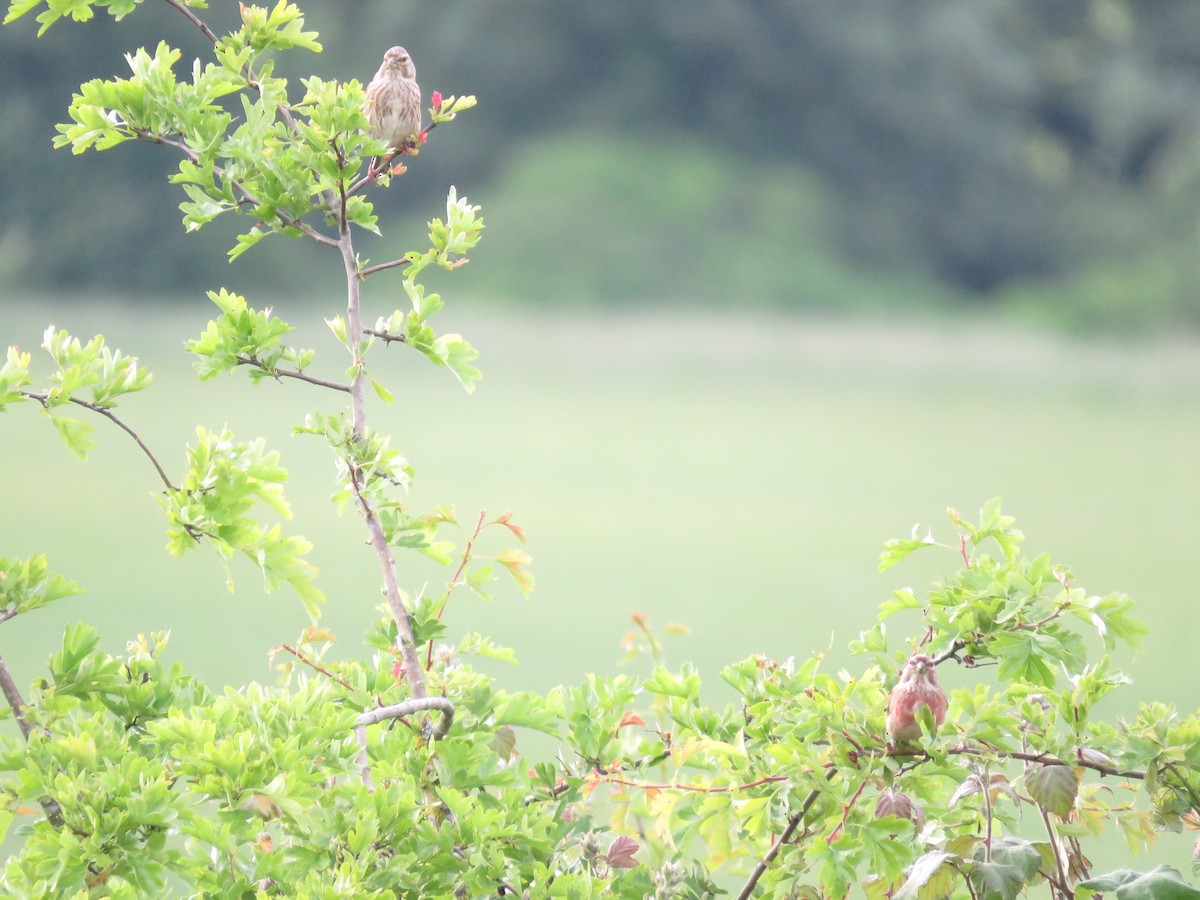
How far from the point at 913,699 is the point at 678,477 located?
3.54 meters

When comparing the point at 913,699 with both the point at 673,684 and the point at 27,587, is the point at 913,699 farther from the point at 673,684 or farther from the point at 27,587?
the point at 27,587

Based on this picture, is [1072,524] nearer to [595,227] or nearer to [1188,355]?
[1188,355]

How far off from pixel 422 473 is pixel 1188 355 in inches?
178

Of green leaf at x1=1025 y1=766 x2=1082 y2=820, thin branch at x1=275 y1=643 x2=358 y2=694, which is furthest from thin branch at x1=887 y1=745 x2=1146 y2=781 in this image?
thin branch at x1=275 y1=643 x2=358 y2=694

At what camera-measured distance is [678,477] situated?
398 centimetres

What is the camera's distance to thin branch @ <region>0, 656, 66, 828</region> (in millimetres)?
437

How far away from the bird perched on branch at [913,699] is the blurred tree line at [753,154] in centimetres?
619

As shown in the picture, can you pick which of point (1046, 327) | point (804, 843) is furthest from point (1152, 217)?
point (804, 843)

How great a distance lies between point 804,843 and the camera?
494 mm

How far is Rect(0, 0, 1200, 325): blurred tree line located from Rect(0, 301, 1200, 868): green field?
0.59 metres

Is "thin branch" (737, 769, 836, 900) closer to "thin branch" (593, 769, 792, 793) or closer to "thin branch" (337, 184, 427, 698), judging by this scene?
"thin branch" (593, 769, 792, 793)

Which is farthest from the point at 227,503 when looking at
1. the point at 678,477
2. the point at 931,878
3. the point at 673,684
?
the point at 678,477

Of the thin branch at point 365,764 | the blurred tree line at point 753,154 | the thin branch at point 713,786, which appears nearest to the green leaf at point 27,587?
the thin branch at point 365,764

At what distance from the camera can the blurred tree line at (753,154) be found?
6586 millimetres
